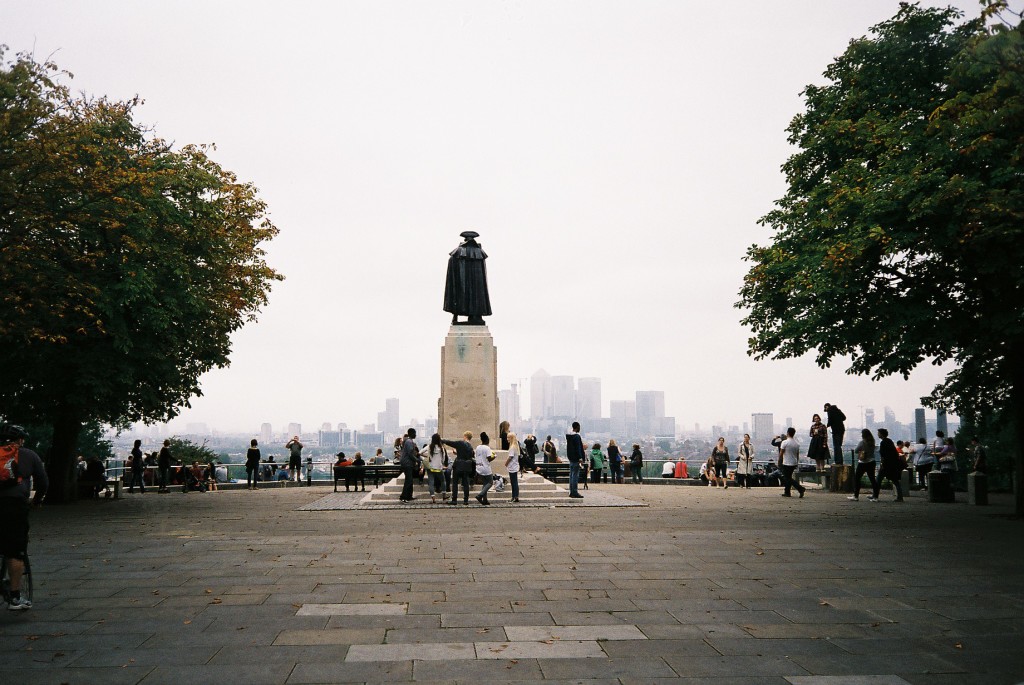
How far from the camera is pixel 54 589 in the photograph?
9.32 metres

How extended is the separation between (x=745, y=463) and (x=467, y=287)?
1127 centimetres

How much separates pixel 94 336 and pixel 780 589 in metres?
17.6

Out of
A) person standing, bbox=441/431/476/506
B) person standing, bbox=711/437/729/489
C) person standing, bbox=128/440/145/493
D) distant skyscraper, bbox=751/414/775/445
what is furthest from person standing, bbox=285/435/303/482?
distant skyscraper, bbox=751/414/775/445

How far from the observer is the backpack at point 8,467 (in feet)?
25.9

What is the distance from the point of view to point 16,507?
25.7 feet

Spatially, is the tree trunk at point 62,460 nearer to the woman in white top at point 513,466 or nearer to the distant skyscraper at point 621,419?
the woman in white top at point 513,466

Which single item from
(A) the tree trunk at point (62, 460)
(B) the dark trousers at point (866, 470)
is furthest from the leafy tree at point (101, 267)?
(B) the dark trousers at point (866, 470)

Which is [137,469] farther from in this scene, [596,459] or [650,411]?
[650,411]

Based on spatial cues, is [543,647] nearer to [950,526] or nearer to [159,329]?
[950,526]

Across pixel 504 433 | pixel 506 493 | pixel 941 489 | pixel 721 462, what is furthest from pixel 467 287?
pixel 941 489

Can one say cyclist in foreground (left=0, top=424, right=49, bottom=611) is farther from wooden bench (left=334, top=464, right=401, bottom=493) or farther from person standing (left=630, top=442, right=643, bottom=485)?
person standing (left=630, top=442, right=643, bottom=485)

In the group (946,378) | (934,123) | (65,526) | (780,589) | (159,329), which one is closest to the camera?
(780,589)

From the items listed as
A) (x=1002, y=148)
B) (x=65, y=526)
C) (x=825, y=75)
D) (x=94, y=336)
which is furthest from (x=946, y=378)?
(x=94, y=336)

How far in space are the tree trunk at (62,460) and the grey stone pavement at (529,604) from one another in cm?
804
